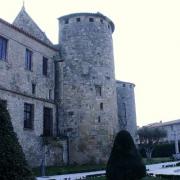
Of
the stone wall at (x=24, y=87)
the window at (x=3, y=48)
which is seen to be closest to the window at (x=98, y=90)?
the stone wall at (x=24, y=87)

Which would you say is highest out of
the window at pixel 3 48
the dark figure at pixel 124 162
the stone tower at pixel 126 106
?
the window at pixel 3 48

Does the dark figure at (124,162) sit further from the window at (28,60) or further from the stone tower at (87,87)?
the stone tower at (87,87)

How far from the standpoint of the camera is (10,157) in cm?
571

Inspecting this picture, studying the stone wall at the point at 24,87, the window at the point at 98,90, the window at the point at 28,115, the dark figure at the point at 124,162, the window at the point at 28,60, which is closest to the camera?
the dark figure at the point at 124,162

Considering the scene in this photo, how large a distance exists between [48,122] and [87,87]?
4.50m

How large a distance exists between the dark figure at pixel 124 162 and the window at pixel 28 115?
13.3m

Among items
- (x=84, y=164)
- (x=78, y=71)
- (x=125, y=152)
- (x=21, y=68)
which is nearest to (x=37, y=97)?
(x=21, y=68)

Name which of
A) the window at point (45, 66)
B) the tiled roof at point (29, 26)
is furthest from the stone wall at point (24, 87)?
the tiled roof at point (29, 26)

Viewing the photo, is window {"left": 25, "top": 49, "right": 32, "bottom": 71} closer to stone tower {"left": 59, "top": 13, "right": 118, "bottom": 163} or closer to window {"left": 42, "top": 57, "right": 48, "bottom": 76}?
window {"left": 42, "top": 57, "right": 48, "bottom": 76}

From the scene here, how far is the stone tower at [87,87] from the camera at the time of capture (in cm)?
2672

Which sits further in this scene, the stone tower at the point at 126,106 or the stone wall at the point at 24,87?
the stone tower at the point at 126,106

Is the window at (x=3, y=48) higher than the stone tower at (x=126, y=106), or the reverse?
the window at (x=3, y=48)

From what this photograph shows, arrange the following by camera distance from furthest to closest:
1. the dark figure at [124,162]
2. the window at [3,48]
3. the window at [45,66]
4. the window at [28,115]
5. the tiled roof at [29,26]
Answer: the tiled roof at [29,26] → the window at [45,66] → the window at [28,115] → the window at [3,48] → the dark figure at [124,162]

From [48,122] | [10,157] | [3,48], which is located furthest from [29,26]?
[10,157]
